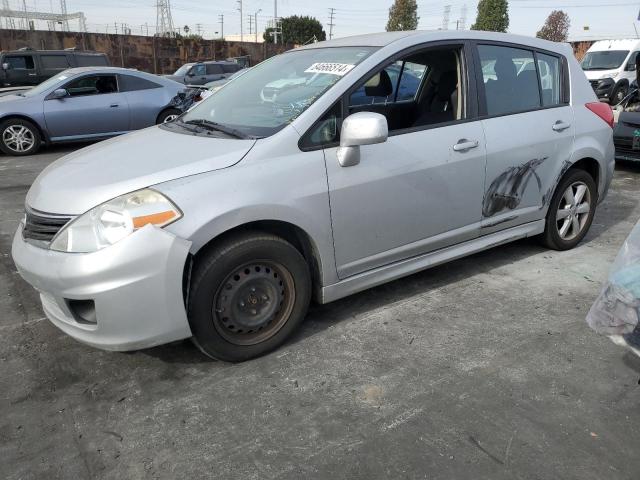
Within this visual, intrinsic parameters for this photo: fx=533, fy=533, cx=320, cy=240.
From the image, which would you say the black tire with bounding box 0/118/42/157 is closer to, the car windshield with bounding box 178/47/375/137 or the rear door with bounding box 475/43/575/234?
the car windshield with bounding box 178/47/375/137

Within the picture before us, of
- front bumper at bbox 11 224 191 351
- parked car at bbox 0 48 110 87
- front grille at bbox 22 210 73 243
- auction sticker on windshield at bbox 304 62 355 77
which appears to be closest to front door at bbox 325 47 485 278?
auction sticker on windshield at bbox 304 62 355 77

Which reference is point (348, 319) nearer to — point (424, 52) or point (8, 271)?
point (424, 52)

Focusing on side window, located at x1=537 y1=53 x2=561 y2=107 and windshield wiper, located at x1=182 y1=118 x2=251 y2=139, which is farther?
side window, located at x1=537 y1=53 x2=561 y2=107

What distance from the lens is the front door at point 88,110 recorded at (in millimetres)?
9266

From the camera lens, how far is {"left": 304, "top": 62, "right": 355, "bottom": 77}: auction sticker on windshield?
310 centimetres

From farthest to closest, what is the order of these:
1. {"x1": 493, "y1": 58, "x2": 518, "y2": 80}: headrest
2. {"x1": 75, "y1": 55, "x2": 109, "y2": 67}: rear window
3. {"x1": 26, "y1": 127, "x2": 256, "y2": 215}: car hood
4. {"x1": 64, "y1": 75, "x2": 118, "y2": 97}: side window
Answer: {"x1": 75, "y1": 55, "x2": 109, "y2": 67}: rear window
{"x1": 64, "y1": 75, "x2": 118, "y2": 97}: side window
{"x1": 493, "y1": 58, "x2": 518, "y2": 80}: headrest
{"x1": 26, "y1": 127, "x2": 256, "y2": 215}: car hood

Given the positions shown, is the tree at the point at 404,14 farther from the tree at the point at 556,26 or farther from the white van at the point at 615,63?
the white van at the point at 615,63

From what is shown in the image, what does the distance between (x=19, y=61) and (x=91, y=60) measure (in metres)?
2.07

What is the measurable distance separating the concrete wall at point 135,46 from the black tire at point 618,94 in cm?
2156

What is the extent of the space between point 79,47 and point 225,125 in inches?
1048

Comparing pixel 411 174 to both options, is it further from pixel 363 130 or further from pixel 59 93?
pixel 59 93

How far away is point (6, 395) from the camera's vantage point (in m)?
2.64

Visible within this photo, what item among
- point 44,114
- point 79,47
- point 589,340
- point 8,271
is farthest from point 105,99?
point 79,47

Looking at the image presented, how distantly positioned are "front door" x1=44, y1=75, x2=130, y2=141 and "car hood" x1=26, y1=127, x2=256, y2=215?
6972mm
